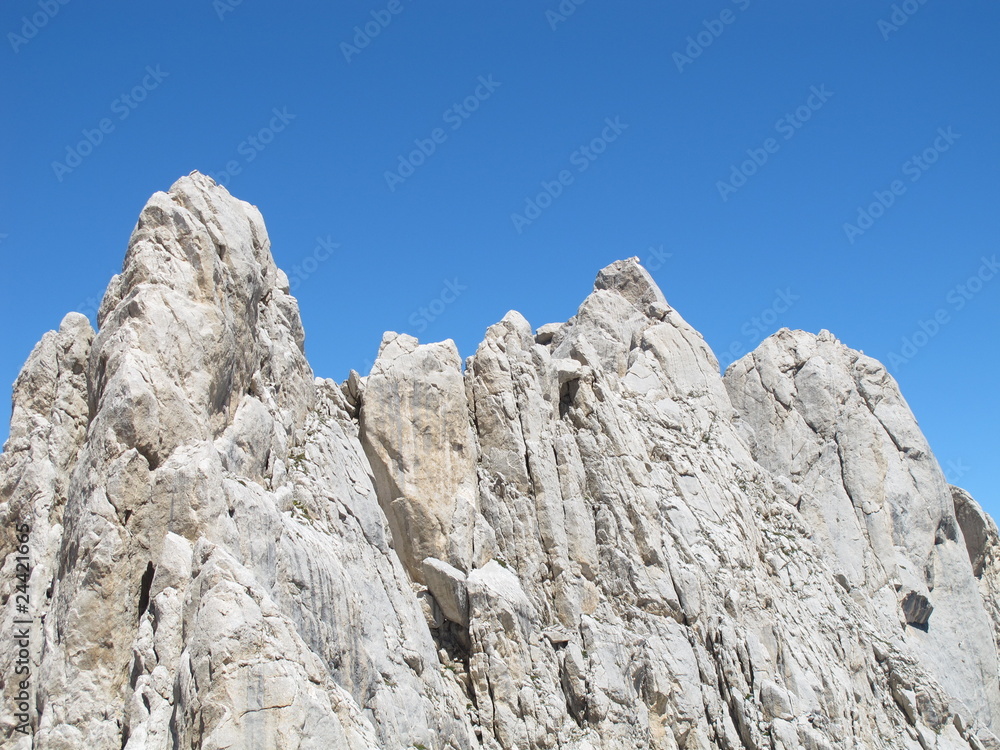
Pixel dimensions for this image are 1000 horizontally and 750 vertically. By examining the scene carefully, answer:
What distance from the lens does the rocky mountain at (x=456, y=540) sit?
21781 millimetres

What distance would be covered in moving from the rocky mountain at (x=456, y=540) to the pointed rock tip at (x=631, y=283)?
11.7 inches

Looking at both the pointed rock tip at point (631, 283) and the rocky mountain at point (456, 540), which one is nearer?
the rocky mountain at point (456, 540)

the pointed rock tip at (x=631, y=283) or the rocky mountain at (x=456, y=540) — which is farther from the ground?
the pointed rock tip at (x=631, y=283)

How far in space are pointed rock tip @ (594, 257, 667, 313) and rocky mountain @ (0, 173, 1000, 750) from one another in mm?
297

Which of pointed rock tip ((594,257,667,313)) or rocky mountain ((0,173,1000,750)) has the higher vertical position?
pointed rock tip ((594,257,667,313))

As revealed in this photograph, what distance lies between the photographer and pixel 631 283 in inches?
1973

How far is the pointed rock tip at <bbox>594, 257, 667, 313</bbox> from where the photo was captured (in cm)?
4934

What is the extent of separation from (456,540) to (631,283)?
71.4 ft

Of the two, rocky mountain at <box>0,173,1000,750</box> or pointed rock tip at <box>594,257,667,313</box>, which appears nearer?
rocky mountain at <box>0,173,1000,750</box>

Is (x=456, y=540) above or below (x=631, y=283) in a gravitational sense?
below

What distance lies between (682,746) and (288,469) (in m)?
15.5

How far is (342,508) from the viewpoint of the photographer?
29.0m

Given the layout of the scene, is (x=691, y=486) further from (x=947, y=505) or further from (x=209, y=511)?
(x=209, y=511)

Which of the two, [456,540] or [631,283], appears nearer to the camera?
[456,540]
